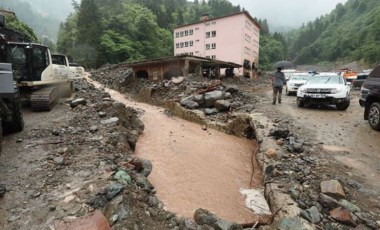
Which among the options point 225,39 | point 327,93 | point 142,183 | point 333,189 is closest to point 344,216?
point 333,189

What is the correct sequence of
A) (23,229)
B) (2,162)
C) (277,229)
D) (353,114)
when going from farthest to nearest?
(353,114), (2,162), (277,229), (23,229)

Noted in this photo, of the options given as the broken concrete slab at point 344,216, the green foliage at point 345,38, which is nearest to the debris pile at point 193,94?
the broken concrete slab at point 344,216

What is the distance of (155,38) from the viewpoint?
46688 mm

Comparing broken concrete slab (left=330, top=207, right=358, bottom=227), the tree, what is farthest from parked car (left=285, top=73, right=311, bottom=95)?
the tree

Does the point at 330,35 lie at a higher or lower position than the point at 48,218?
higher

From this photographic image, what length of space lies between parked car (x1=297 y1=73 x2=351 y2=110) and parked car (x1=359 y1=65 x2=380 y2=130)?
2873 millimetres

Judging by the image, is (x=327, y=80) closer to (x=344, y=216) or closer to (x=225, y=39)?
(x=344, y=216)

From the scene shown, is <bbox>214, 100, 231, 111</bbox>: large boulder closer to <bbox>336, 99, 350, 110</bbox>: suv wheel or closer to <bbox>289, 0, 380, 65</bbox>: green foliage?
<bbox>336, 99, 350, 110</bbox>: suv wheel

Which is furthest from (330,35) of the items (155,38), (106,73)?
(106,73)

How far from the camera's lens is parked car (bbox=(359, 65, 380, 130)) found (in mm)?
8644

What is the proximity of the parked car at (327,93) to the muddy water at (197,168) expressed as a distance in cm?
377

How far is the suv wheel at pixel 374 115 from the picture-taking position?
339 inches

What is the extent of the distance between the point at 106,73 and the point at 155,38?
1722 centimetres

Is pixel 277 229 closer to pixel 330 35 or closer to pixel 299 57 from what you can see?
pixel 299 57
